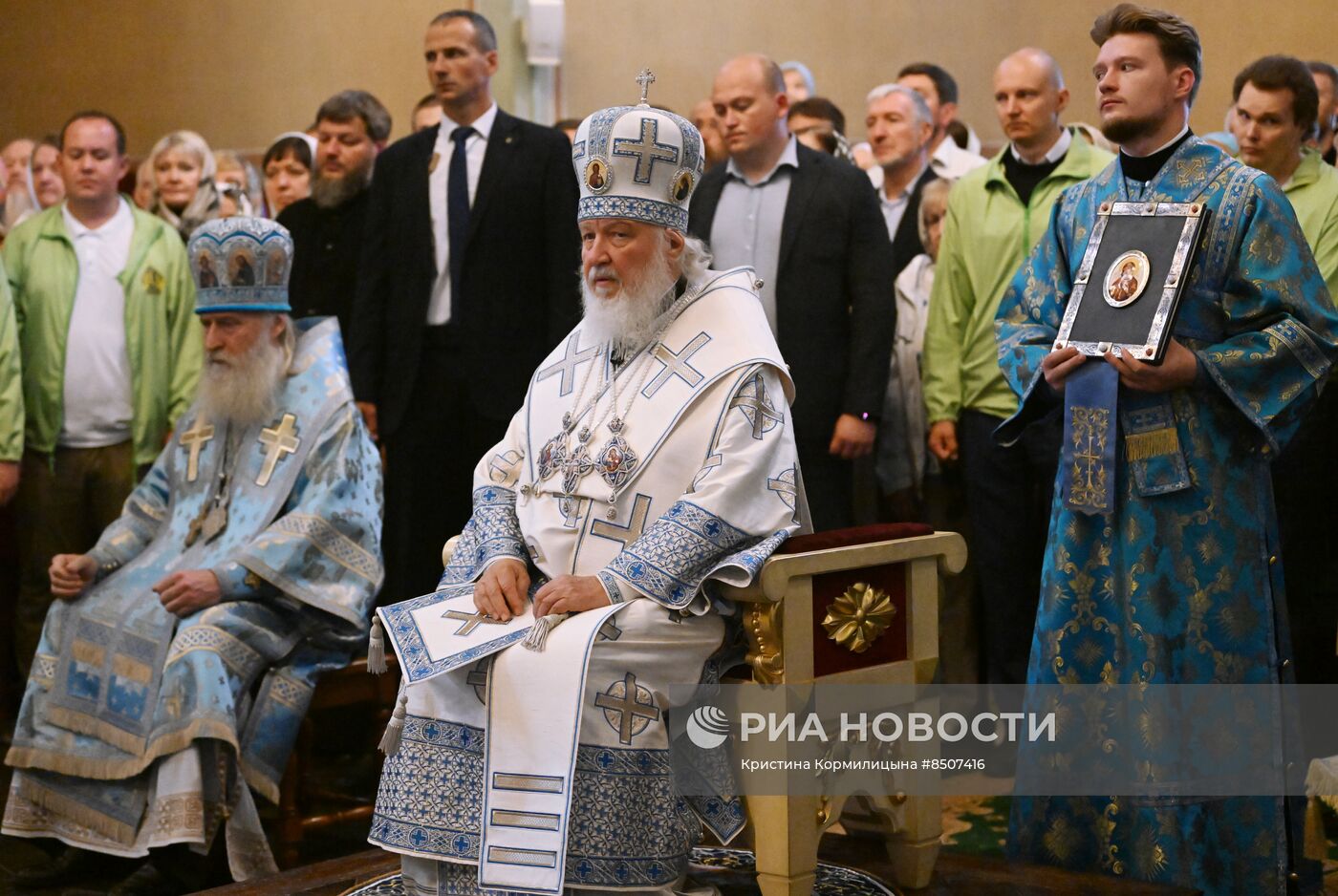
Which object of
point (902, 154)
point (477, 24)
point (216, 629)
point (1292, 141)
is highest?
point (477, 24)

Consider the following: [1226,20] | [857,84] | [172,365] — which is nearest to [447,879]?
[172,365]

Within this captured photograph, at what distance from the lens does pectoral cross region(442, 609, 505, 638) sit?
4074 millimetres

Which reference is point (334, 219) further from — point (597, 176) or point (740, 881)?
point (740, 881)

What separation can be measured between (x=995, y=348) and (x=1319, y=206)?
1.13 m

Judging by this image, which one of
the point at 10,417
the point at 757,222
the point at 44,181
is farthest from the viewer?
the point at 44,181

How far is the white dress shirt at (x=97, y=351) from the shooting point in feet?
23.7

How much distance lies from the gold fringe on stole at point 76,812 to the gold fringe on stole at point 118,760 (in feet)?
0.22

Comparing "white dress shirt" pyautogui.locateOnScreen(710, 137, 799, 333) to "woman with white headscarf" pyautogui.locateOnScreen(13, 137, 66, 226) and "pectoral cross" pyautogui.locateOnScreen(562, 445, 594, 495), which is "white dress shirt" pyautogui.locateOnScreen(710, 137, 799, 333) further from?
"woman with white headscarf" pyautogui.locateOnScreen(13, 137, 66, 226)

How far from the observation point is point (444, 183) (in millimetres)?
6695

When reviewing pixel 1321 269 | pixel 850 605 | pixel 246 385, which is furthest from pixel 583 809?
pixel 1321 269

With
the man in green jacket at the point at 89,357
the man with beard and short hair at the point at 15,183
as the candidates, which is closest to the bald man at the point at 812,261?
the man in green jacket at the point at 89,357

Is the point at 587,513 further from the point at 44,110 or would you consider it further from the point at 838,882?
the point at 44,110

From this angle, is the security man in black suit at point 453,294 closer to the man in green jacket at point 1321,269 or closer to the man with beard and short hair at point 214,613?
the man with beard and short hair at point 214,613

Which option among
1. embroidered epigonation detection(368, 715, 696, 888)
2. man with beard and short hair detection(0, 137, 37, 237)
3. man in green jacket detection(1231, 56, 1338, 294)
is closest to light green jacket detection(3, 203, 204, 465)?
man with beard and short hair detection(0, 137, 37, 237)
